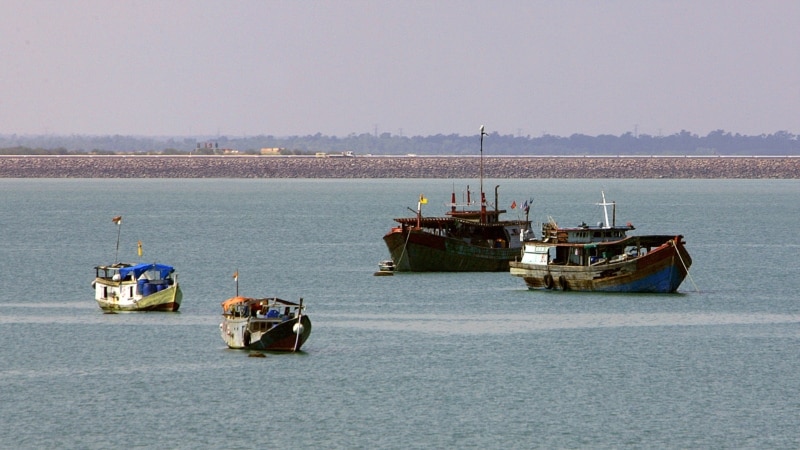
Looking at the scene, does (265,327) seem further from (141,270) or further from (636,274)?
(636,274)

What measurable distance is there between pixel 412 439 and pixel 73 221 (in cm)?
13956

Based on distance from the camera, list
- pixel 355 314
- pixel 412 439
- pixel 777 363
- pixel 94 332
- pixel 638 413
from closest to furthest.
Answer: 1. pixel 412 439
2. pixel 638 413
3. pixel 777 363
4. pixel 94 332
5. pixel 355 314

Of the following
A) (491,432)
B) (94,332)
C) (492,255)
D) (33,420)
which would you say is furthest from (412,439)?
(492,255)

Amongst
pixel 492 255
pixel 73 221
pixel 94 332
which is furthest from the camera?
pixel 73 221

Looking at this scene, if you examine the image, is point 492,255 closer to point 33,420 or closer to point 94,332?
point 94,332

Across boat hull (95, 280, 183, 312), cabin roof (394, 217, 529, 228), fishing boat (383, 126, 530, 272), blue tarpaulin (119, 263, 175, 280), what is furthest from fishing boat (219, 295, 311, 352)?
fishing boat (383, 126, 530, 272)

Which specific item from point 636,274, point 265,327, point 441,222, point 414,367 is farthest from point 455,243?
point 414,367

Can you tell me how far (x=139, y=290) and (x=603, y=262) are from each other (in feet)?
88.2

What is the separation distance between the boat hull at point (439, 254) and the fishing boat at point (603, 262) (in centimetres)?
1188

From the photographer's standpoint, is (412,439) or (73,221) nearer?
(412,439)

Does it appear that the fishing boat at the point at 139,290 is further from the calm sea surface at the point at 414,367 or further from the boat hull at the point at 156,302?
the calm sea surface at the point at 414,367

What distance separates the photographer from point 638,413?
53688 mm

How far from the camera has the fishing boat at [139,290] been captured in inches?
3123

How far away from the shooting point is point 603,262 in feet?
288
